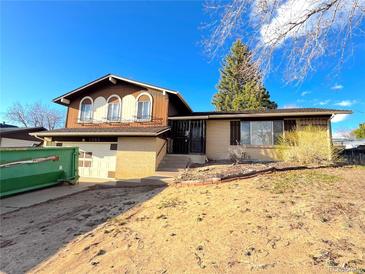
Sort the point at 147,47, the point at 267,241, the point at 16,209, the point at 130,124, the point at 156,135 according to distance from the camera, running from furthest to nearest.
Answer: the point at 130,124 → the point at 147,47 → the point at 156,135 → the point at 16,209 → the point at 267,241

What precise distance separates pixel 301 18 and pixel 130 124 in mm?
11258

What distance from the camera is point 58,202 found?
7270 mm

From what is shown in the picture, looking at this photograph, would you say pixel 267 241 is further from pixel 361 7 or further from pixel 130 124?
pixel 130 124

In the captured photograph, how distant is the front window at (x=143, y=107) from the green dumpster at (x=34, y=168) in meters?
4.83

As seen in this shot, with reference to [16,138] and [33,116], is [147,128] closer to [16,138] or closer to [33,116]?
[16,138]

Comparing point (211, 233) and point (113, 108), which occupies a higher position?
point (113, 108)

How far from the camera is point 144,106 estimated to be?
14.4m

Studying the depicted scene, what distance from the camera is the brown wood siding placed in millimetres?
13750

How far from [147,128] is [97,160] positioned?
12.2 feet

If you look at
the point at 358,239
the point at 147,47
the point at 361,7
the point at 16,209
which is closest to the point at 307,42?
the point at 361,7

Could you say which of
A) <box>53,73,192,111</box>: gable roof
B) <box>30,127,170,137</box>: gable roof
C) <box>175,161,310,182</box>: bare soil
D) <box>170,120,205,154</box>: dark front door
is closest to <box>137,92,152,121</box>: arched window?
<box>53,73,192,111</box>: gable roof

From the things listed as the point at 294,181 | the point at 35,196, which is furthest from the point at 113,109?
the point at 294,181

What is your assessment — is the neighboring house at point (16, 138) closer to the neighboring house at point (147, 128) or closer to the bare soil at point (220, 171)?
the neighboring house at point (147, 128)

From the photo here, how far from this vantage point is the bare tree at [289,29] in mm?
4898
